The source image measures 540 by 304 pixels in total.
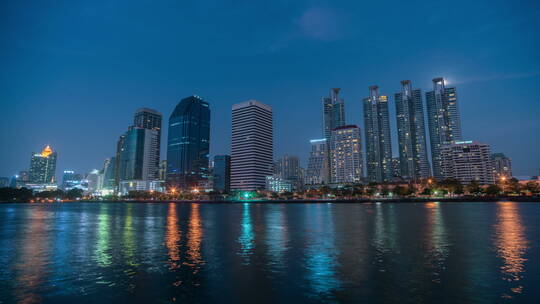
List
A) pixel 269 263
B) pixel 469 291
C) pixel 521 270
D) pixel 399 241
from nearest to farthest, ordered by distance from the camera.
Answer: pixel 469 291, pixel 521 270, pixel 269 263, pixel 399 241

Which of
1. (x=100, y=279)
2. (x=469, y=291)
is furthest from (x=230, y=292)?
(x=469, y=291)

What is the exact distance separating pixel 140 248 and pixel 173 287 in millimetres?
19341

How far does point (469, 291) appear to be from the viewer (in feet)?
70.4

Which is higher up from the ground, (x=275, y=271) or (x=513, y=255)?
(x=513, y=255)

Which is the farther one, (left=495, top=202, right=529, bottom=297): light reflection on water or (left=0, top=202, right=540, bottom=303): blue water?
(left=495, top=202, right=529, bottom=297): light reflection on water

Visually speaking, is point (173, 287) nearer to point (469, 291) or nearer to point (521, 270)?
point (469, 291)

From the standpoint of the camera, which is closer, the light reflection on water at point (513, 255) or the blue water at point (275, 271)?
the blue water at point (275, 271)

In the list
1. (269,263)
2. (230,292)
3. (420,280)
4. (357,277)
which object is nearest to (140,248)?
(269,263)

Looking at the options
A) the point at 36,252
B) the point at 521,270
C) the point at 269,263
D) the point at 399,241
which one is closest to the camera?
the point at 521,270

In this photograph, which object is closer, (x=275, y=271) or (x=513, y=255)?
(x=275, y=271)

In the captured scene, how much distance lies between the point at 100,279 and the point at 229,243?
19.8 metres

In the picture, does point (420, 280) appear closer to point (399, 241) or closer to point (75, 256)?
point (399, 241)

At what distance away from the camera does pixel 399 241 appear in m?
42.7

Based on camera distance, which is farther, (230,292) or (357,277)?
(357,277)
